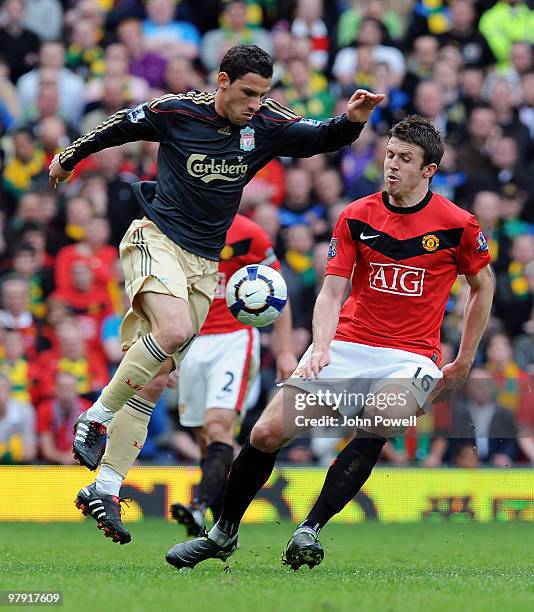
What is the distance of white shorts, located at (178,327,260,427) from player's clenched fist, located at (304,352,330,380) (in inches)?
115

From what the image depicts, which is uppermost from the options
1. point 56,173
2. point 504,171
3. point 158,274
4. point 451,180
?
point 504,171

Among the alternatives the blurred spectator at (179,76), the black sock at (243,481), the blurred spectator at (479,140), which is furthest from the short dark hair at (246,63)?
the blurred spectator at (479,140)

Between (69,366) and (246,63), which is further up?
(246,63)

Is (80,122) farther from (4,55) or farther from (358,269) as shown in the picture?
(358,269)

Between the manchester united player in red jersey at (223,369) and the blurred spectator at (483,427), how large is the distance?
5.80 ft

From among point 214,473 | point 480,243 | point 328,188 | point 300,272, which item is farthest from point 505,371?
point 480,243

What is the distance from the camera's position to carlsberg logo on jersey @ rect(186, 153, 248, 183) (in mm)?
7523

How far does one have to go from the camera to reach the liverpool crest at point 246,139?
25.1 ft

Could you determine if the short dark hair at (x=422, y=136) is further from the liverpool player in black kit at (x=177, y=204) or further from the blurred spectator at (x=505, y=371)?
the blurred spectator at (x=505, y=371)

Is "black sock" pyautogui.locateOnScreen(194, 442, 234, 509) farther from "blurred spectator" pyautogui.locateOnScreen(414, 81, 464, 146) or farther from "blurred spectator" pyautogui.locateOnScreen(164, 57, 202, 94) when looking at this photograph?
"blurred spectator" pyautogui.locateOnScreen(414, 81, 464, 146)

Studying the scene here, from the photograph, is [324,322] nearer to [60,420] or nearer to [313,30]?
[60,420]

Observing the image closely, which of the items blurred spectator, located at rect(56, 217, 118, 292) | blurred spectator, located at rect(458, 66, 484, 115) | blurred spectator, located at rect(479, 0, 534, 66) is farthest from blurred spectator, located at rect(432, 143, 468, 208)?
blurred spectator, located at rect(56, 217, 118, 292)

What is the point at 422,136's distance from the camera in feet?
23.7

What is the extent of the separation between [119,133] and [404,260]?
72.6 inches
